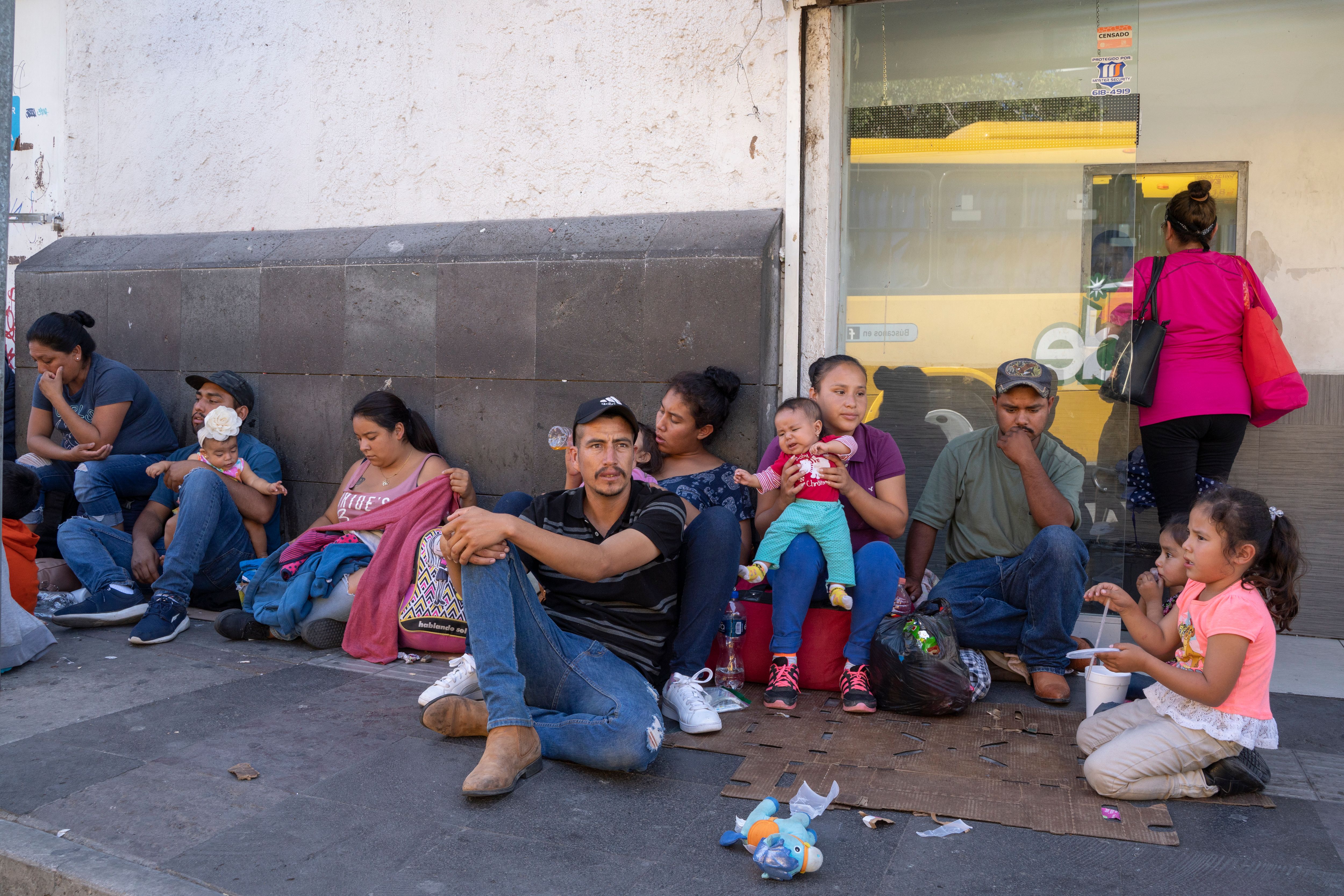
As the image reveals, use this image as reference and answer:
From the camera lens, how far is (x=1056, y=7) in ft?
16.2

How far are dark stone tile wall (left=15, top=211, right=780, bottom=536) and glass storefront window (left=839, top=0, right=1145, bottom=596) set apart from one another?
668mm

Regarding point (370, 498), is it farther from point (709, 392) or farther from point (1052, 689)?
point (1052, 689)

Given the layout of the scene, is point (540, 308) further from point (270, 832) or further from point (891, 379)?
point (270, 832)

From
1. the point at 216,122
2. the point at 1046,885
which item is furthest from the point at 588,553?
the point at 216,122

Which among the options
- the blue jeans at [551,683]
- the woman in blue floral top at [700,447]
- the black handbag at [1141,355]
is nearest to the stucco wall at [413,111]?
the woman in blue floral top at [700,447]

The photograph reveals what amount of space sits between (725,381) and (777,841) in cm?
255

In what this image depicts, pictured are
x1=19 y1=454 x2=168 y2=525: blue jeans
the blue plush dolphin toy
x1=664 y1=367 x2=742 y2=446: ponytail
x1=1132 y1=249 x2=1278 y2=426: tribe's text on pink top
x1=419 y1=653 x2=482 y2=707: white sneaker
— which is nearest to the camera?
the blue plush dolphin toy

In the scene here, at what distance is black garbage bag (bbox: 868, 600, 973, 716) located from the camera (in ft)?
12.3

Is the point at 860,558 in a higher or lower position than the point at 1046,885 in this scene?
higher

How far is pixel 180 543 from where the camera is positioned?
5.01 m

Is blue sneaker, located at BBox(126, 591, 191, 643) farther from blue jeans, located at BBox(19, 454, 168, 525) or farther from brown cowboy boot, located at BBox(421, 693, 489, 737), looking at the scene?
brown cowboy boot, located at BBox(421, 693, 489, 737)

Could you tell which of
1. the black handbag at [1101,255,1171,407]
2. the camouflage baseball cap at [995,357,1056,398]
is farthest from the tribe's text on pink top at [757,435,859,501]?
the black handbag at [1101,255,1171,407]

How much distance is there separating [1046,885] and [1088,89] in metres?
3.82

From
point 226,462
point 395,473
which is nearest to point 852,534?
point 395,473
